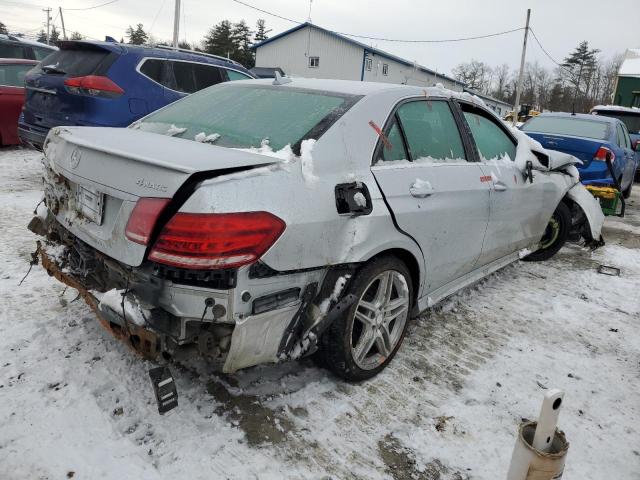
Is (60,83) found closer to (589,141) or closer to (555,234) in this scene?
(555,234)

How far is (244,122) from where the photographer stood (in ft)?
8.66

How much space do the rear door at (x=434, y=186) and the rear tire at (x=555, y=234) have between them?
2.11 meters

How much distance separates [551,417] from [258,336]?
115 cm

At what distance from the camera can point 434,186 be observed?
9.28ft

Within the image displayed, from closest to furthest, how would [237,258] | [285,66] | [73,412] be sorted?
[237,258] < [73,412] < [285,66]

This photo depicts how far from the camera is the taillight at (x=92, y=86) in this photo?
5188 mm

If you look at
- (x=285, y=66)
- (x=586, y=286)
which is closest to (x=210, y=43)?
(x=285, y=66)

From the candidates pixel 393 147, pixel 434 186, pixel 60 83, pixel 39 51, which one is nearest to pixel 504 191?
pixel 434 186

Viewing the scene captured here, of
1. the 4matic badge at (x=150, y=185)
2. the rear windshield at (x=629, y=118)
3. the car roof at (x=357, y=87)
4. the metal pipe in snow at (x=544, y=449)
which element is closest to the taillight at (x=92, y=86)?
the car roof at (x=357, y=87)

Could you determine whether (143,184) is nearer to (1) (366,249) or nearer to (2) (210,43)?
(1) (366,249)

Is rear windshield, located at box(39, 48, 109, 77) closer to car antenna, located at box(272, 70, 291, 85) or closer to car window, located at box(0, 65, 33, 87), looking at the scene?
car window, located at box(0, 65, 33, 87)

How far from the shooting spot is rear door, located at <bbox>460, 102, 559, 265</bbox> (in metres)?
3.50

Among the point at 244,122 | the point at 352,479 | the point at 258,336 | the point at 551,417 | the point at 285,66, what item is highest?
the point at 285,66

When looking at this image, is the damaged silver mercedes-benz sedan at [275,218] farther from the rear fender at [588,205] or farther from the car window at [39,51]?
the car window at [39,51]
